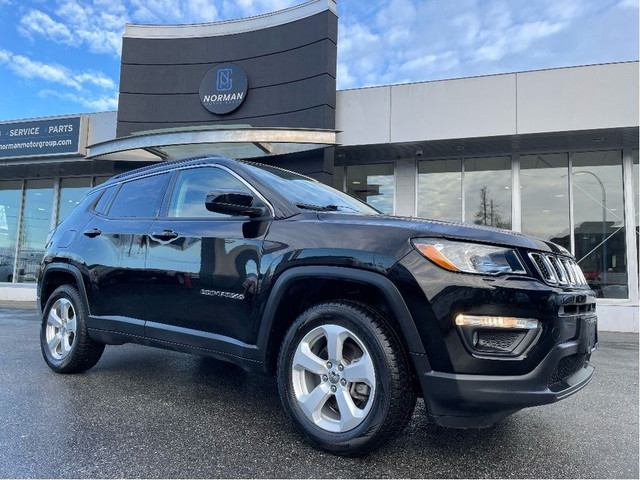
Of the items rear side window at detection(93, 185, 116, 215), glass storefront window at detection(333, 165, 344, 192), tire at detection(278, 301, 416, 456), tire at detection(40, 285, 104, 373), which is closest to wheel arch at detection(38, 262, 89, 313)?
tire at detection(40, 285, 104, 373)

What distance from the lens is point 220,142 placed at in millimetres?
9875

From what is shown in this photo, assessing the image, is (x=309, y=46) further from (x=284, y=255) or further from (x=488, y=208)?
(x=284, y=255)

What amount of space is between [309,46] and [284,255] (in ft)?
30.2

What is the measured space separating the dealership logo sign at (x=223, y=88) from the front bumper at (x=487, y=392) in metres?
10.4

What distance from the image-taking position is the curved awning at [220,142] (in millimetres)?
9727

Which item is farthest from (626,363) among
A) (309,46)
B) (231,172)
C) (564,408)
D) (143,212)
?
(309,46)

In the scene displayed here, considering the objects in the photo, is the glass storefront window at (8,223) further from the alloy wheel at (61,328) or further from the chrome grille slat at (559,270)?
the chrome grille slat at (559,270)

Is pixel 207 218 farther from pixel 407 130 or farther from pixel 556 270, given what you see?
pixel 407 130

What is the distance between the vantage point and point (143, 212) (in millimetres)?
3869

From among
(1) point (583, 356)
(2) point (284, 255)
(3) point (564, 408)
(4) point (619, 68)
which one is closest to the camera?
(1) point (583, 356)

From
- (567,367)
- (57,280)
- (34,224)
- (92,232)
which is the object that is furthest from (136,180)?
(34,224)

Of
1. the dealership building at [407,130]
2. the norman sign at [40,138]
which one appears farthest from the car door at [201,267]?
the norman sign at [40,138]

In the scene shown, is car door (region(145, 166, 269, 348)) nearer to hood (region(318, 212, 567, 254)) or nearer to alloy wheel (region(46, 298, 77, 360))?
hood (region(318, 212, 567, 254))

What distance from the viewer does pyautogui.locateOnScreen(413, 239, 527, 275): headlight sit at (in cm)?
229
